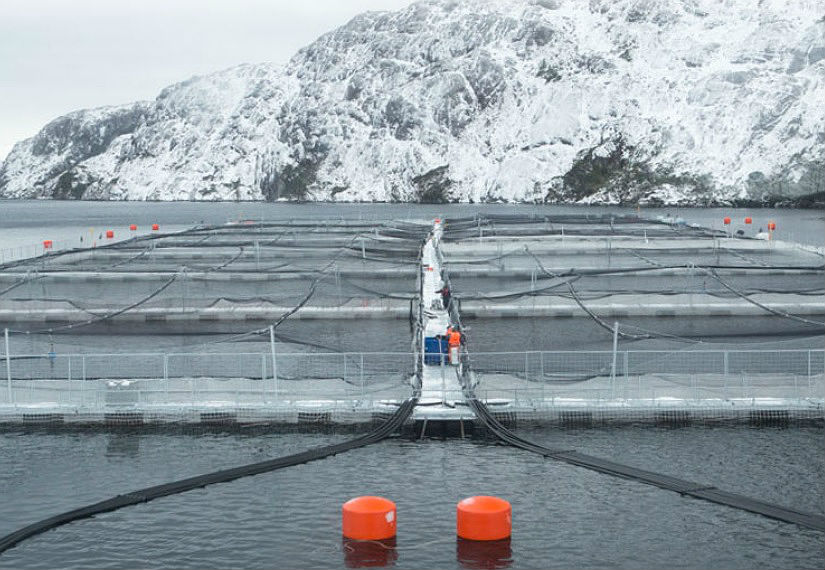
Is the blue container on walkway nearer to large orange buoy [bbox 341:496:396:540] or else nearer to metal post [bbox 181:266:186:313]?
large orange buoy [bbox 341:496:396:540]

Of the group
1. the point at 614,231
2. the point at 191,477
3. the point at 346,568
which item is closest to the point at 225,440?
the point at 191,477

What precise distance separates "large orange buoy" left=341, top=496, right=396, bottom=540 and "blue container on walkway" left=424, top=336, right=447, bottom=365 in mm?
14723

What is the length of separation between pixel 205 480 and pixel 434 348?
43.7 ft

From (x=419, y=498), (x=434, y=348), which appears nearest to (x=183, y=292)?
(x=434, y=348)

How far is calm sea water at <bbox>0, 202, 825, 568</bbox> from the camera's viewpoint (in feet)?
75.0

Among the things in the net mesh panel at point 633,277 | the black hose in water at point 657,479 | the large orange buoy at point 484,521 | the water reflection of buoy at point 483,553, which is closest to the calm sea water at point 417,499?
the water reflection of buoy at point 483,553

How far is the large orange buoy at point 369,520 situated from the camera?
76.0 ft

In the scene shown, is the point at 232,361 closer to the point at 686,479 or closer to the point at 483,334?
the point at 483,334

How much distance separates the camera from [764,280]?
67875 millimetres

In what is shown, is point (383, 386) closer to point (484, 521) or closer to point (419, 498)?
point (419, 498)

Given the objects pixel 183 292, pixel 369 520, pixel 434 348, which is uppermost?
pixel 183 292

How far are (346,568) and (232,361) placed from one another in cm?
2067

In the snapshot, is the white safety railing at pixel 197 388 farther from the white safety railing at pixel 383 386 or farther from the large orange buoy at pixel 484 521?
the large orange buoy at pixel 484 521

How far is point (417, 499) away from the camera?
86.7 feet
